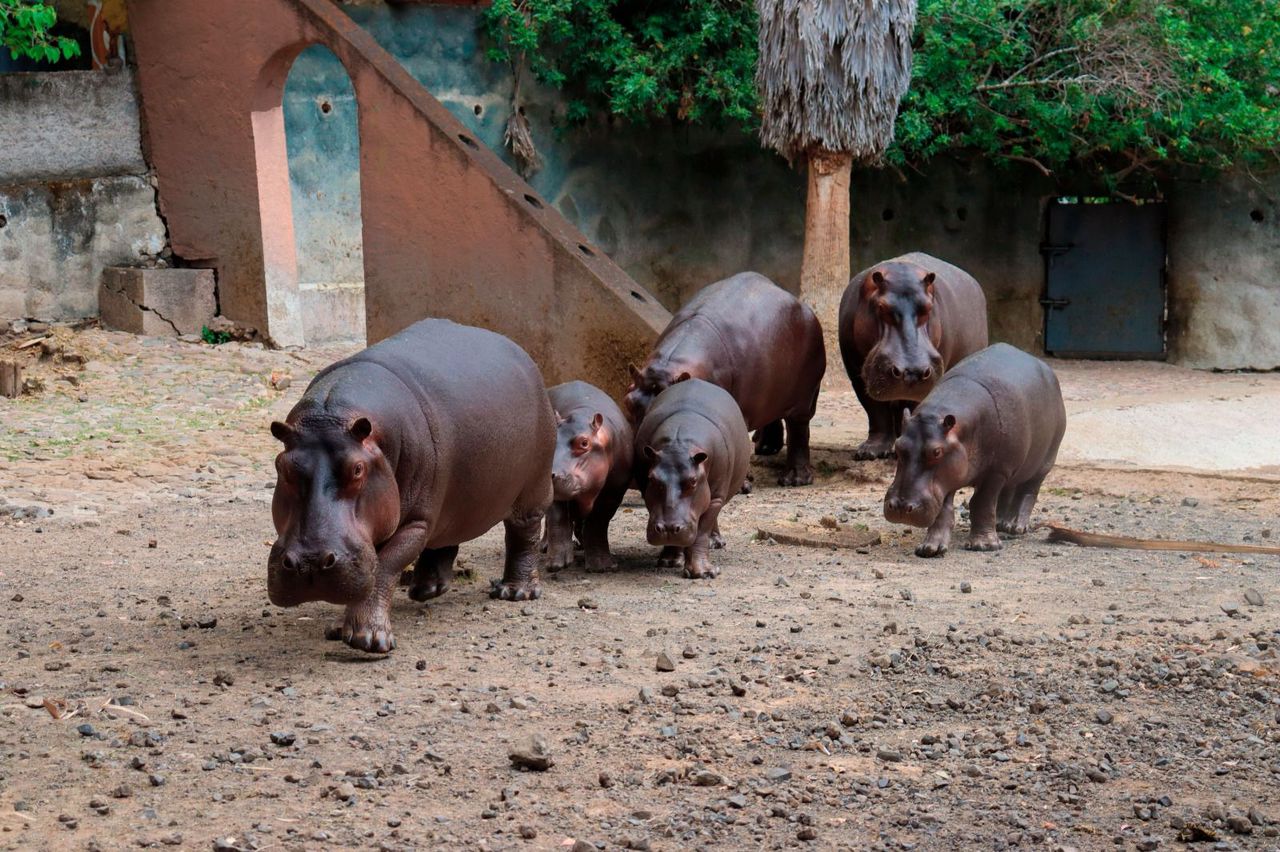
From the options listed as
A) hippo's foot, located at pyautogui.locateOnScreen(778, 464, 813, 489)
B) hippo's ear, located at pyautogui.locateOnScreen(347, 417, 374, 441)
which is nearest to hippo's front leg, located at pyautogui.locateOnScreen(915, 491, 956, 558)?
hippo's foot, located at pyautogui.locateOnScreen(778, 464, 813, 489)

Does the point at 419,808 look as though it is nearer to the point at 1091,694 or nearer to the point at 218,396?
the point at 1091,694

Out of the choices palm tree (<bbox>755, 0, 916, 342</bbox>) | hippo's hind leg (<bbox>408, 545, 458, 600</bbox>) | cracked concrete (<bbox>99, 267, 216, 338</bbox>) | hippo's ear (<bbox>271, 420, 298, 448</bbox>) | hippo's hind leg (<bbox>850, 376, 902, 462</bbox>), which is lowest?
hippo's hind leg (<bbox>408, 545, 458, 600</bbox>)

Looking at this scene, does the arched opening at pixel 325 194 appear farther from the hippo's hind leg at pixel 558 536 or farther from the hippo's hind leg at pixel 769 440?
the hippo's hind leg at pixel 558 536

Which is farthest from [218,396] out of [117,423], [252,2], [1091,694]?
[1091,694]

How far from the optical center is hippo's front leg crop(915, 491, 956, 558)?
26.3 ft

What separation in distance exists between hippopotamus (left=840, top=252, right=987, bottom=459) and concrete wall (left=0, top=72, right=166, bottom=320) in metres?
6.31

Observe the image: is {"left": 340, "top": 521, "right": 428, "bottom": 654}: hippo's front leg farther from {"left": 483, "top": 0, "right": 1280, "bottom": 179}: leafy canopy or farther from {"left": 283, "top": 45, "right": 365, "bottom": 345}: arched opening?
{"left": 483, "top": 0, "right": 1280, "bottom": 179}: leafy canopy

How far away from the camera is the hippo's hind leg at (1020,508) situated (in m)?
8.76

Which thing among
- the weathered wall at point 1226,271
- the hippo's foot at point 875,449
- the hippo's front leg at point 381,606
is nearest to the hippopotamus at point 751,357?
the hippo's foot at point 875,449

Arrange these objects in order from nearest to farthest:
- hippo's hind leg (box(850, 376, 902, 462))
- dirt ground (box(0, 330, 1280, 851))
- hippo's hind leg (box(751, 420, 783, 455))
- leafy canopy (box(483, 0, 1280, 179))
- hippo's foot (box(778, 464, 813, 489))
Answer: dirt ground (box(0, 330, 1280, 851)) < hippo's foot (box(778, 464, 813, 489)) < hippo's hind leg (box(850, 376, 902, 462)) < hippo's hind leg (box(751, 420, 783, 455)) < leafy canopy (box(483, 0, 1280, 179))

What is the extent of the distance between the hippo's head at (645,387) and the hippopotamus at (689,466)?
28.5 inches

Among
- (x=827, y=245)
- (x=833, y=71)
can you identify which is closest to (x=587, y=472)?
(x=833, y=71)

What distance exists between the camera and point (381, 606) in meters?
5.74

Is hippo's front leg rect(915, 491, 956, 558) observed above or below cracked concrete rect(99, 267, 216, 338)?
below
